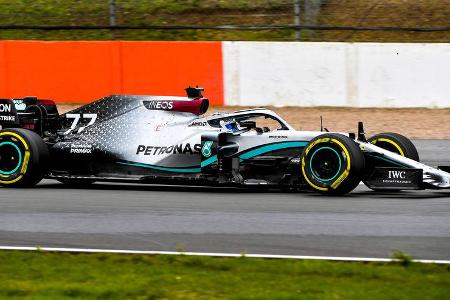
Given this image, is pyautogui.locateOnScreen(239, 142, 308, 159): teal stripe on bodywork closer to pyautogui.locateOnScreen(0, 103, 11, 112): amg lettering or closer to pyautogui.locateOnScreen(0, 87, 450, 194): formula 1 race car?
pyautogui.locateOnScreen(0, 87, 450, 194): formula 1 race car

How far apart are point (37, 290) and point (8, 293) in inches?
7.1

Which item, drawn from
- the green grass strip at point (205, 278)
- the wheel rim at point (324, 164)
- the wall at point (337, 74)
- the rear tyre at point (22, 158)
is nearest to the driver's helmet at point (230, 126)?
the wheel rim at point (324, 164)

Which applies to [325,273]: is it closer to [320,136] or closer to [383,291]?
[383,291]

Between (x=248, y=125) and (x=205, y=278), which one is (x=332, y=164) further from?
(x=205, y=278)

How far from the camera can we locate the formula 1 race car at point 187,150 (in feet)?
37.7

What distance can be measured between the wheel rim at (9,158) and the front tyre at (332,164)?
348 cm

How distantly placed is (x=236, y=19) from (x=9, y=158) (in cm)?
1098

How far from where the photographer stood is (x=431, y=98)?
20.5 metres

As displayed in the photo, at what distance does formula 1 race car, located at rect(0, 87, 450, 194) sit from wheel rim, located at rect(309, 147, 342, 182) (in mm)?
11

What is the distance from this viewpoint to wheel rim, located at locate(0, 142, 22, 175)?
12750 mm

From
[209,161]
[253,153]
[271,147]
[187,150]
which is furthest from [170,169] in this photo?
[271,147]

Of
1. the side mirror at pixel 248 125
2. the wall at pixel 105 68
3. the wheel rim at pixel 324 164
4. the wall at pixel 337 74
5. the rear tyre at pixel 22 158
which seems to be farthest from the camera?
the wall at pixel 105 68

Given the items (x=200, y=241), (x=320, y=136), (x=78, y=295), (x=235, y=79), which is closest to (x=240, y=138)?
(x=320, y=136)

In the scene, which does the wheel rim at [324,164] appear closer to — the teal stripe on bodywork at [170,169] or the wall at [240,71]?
the teal stripe on bodywork at [170,169]
